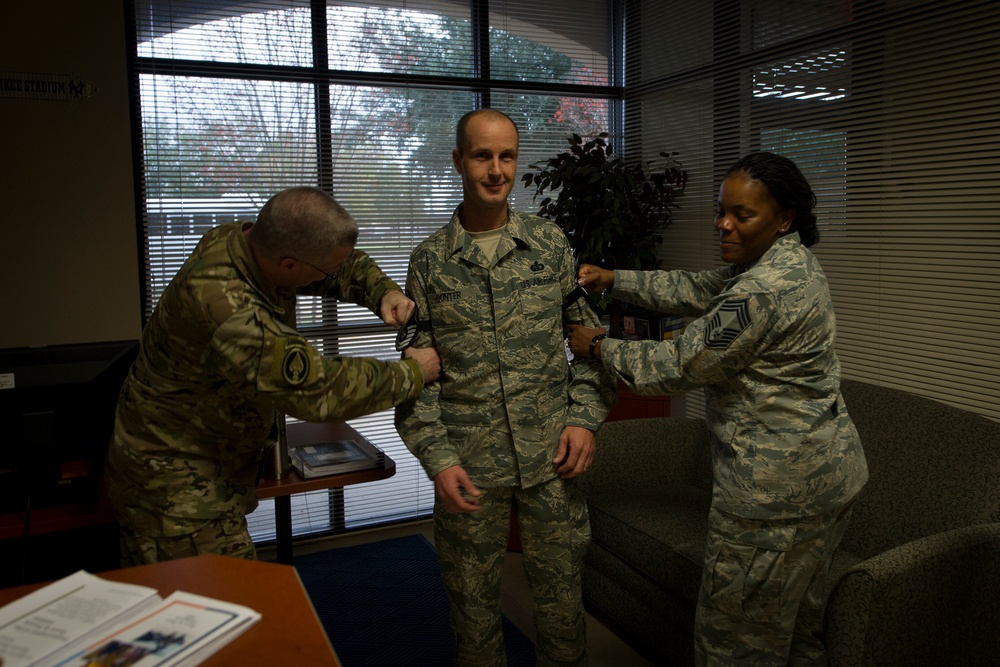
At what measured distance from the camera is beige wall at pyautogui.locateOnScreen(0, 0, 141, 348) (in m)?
3.35

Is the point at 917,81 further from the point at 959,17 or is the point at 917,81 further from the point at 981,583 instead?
the point at 981,583

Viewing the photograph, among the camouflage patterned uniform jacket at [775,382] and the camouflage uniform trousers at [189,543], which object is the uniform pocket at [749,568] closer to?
the camouflage patterned uniform jacket at [775,382]

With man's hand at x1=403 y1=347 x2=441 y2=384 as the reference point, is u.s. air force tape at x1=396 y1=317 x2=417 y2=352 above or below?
above

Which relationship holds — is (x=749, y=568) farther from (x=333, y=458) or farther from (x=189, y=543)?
(x=189, y=543)

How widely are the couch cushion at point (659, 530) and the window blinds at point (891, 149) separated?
0.98 m

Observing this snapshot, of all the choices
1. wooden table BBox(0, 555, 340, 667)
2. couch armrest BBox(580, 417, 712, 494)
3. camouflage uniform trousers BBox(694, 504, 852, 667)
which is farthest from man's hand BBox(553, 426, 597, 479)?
couch armrest BBox(580, 417, 712, 494)

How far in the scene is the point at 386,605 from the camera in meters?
3.33

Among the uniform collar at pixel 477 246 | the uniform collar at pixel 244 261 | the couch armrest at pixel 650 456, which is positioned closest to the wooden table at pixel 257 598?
the uniform collar at pixel 244 261

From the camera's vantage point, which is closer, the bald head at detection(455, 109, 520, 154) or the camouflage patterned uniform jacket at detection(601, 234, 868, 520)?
the camouflage patterned uniform jacket at detection(601, 234, 868, 520)

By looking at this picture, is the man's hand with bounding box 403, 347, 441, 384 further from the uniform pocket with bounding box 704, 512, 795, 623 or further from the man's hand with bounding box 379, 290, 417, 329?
the uniform pocket with bounding box 704, 512, 795, 623

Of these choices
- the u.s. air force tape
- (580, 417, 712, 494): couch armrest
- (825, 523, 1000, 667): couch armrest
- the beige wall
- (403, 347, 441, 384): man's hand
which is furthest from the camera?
the beige wall

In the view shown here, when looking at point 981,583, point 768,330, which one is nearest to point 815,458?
point 768,330

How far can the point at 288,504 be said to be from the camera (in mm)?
2500

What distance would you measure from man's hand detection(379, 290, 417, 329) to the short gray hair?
1.25ft
